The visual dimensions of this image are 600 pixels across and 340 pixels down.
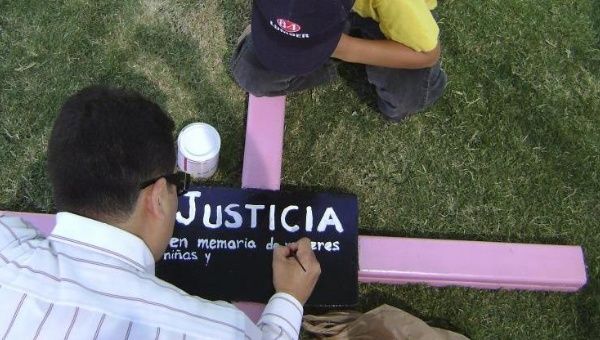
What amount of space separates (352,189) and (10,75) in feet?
4.71

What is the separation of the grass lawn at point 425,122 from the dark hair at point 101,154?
103cm

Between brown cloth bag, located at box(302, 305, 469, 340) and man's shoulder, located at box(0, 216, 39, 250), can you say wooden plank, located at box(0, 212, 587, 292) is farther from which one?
man's shoulder, located at box(0, 216, 39, 250)

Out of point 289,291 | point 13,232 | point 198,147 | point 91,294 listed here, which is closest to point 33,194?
point 198,147

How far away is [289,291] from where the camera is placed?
72.6 inches

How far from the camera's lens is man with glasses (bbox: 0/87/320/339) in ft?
4.27

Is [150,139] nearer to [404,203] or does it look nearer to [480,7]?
[404,203]

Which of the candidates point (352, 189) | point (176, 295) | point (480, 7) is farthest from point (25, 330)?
point (480, 7)

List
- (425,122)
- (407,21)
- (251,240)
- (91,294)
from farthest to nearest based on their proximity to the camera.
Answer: (425,122), (251,240), (407,21), (91,294)

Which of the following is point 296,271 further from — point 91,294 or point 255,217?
point 91,294

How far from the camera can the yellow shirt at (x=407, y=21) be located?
2037 mm

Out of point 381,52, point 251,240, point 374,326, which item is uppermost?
point 381,52

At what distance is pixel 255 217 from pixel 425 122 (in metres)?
0.83

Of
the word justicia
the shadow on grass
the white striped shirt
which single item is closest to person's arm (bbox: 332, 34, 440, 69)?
the word justicia

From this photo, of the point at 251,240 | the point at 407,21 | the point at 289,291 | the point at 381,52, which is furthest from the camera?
the point at 251,240
